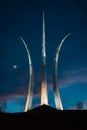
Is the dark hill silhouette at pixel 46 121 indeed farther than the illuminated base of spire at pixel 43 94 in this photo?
No

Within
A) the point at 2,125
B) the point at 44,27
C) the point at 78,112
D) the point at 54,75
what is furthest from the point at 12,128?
the point at 44,27

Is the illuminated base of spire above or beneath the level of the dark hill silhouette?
above

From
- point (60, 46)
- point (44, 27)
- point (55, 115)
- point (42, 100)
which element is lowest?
point (55, 115)

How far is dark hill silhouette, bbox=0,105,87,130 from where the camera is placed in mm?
21359

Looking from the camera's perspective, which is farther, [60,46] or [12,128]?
[60,46]

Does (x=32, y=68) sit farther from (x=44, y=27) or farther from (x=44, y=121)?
(x=44, y=121)

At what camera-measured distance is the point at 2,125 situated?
21734 millimetres

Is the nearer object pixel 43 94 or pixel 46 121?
pixel 46 121

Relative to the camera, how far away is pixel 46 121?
73.5 ft

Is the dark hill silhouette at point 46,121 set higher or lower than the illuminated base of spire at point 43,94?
lower

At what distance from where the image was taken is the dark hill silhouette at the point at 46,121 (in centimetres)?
2136

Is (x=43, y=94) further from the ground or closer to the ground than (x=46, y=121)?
further from the ground

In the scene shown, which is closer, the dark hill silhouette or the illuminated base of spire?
the dark hill silhouette

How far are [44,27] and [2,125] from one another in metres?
36.8
